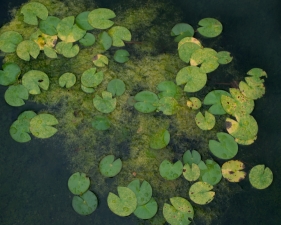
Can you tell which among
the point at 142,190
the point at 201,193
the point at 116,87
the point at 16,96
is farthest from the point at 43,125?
the point at 201,193

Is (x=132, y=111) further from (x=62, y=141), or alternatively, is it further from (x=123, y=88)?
(x=62, y=141)

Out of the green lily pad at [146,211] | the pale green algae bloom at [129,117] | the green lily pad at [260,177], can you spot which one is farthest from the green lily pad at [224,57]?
the green lily pad at [146,211]

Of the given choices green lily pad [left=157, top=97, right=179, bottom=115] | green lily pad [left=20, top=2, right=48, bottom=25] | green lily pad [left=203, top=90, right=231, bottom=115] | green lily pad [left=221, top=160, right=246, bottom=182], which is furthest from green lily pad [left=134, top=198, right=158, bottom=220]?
green lily pad [left=20, top=2, right=48, bottom=25]

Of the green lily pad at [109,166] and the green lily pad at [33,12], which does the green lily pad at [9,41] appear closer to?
the green lily pad at [33,12]

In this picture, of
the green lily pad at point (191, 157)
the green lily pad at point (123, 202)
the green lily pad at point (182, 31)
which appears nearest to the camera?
the green lily pad at point (123, 202)

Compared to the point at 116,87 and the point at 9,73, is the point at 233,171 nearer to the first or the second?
the point at 116,87

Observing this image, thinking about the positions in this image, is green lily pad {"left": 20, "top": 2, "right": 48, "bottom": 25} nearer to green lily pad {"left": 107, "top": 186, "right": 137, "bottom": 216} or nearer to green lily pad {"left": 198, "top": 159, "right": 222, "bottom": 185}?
green lily pad {"left": 107, "top": 186, "right": 137, "bottom": 216}

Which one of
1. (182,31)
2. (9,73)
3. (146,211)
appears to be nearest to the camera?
(146,211)
